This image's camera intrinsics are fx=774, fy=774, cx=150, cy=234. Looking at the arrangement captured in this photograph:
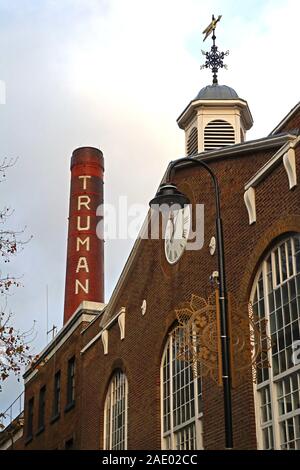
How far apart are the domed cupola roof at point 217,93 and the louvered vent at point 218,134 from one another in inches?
44.8

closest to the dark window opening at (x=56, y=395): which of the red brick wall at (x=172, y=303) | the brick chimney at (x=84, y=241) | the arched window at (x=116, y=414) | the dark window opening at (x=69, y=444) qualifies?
the red brick wall at (x=172, y=303)

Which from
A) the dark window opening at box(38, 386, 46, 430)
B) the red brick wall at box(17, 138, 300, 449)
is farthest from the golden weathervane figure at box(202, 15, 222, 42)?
the dark window opening at box(38, 386, 46, 430)

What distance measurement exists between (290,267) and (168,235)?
736 cm

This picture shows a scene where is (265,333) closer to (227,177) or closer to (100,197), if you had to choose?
(227,177)

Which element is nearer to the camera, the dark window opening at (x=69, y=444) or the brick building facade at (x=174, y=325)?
the brick building facade at (x=174, y=325)

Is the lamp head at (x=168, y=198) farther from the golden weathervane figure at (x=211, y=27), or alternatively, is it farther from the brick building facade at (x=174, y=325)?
the golden weathervane figure at (x=211, y=27)

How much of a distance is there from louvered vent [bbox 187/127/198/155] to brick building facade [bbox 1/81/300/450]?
0.21 metres

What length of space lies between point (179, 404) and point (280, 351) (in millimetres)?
5173

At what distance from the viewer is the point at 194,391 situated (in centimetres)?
1922

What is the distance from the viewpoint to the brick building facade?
1609 centimetres

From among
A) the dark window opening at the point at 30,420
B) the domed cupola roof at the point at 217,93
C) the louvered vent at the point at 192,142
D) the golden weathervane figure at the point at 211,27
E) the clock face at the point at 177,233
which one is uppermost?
the golden weathervane figure at the point at 211,27

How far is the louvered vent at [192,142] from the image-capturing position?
1049 inches

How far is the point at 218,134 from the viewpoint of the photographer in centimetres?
2672

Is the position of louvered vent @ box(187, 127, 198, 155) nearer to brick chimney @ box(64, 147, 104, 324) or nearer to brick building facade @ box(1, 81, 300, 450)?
brick building facade @ box(1, 81, 300, 450)
